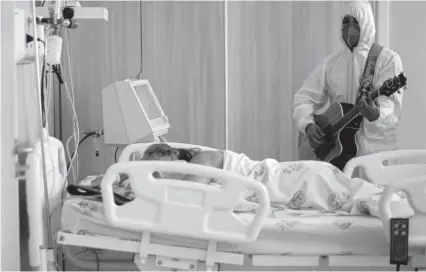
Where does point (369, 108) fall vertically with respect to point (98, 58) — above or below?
below

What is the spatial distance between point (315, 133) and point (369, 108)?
372mm

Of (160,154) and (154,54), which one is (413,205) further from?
(154,54)

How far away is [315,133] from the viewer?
378 cm

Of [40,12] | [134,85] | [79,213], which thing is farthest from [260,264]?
[134,85]

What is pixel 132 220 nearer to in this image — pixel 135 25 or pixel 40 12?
pixel 40 12

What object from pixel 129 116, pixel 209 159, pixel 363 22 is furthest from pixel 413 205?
pixel 129 116

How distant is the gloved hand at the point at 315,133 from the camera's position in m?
3.79

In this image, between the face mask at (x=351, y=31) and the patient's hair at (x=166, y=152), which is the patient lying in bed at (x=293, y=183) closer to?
the patient's hair at (x=166, y=152)

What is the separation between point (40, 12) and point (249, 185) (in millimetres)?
1445

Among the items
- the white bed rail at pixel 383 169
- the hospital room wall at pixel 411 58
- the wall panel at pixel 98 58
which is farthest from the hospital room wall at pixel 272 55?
the white bed rail at pixel 383 169

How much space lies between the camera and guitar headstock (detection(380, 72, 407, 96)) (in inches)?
132

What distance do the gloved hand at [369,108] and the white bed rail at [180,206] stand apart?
1.74m

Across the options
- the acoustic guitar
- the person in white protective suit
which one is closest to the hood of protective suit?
the person in white protective suit

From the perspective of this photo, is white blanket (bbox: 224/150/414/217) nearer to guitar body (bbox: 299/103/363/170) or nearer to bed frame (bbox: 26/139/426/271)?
bed frame (bbox: 26/139/426/271)
